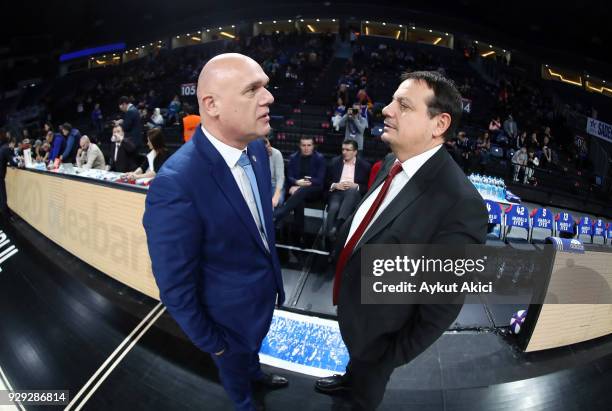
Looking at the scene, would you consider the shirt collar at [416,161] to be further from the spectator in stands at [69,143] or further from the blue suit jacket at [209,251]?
the spectator in stands at [69,143]

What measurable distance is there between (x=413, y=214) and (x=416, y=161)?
23cm

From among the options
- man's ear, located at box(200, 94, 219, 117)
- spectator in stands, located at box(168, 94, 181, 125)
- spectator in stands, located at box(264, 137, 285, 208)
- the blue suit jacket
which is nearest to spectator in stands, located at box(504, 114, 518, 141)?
spectator in stands, located at box(264, 137, 285, 208)

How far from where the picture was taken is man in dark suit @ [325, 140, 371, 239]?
3.79 metres

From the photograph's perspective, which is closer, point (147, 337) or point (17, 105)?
point (147, 337)

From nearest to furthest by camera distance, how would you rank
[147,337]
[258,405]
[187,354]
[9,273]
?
1. [258,405]
2. [187,354]
3. [147,337]
4. [9,273]

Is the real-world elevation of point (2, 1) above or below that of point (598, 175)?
above

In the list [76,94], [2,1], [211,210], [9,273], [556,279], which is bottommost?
[9,273]

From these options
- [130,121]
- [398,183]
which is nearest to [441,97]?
[398,183]

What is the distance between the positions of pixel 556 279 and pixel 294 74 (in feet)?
43.1

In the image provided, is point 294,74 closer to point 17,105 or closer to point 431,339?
point 431,339

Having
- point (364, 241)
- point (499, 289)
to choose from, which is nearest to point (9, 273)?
point (364, 241)

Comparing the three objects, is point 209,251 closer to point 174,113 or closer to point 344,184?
point 344,184

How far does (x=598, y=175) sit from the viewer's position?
9.65m

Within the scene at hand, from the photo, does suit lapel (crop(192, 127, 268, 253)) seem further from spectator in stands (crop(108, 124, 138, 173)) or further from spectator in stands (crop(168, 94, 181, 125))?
spectator in stands (crop(168, 94, 181, 125))
